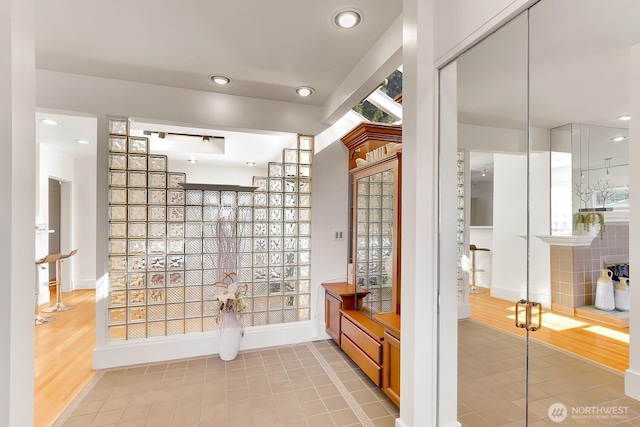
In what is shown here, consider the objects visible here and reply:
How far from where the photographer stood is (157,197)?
9.69ft

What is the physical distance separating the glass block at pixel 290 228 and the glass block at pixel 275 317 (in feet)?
2.79

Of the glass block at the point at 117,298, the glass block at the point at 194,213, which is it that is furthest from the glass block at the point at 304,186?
the glass block at the point at 117,298

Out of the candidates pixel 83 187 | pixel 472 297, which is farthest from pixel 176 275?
pixel 83 187

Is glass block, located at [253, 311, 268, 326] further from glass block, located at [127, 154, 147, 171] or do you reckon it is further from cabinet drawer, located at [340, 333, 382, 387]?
glass block, located at [127, 154, 147, 171]

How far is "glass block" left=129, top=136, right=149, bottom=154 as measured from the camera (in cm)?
289

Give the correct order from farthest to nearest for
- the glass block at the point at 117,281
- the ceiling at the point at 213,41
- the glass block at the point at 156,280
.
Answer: the glass block at the point at 156,280 < the glass block at the point at 117,281 < the ceiling at the point at 213,41

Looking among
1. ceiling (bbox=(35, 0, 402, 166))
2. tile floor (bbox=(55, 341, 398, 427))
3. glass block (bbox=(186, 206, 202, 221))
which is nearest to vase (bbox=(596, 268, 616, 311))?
tile floor (bbox=(55, 341, 398, 427))

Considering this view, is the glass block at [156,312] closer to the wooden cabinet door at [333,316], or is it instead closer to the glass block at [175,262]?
the glass block at [175,262]

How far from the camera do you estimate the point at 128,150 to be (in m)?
2.87

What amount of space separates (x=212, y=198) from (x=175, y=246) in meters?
0.59

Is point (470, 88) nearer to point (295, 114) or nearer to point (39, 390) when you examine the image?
point (295, 114)

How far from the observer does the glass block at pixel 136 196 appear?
2.88 meters

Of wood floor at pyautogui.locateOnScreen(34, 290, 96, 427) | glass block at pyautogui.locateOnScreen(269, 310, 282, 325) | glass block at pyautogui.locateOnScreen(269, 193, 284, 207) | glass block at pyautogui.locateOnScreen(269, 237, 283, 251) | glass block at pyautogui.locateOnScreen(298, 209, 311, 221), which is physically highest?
glass block at pyautogui.locateOnScreen(269, 193, 284, 207)

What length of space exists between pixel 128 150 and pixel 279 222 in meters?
1.59
